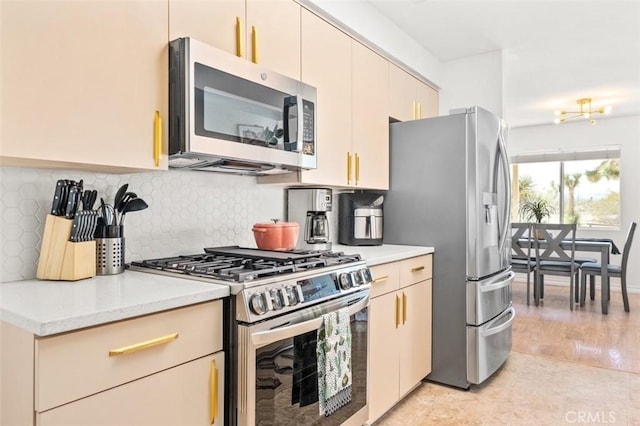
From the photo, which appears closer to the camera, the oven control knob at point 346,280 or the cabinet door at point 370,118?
the oven control knob at point 346,280

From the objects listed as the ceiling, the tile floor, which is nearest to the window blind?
the ceiling

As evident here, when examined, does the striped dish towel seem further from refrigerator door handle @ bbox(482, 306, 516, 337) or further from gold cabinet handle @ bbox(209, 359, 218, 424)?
refrigerator door handle @ bbox(482, 306, 516, 337)

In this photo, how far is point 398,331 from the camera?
234 cm

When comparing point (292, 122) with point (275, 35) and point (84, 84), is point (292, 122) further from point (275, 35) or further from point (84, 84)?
point (84, 84)

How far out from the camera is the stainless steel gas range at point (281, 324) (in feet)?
4.39

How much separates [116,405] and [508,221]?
2662mm

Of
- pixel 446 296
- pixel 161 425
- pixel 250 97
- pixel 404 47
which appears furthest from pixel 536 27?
pixel 161 425

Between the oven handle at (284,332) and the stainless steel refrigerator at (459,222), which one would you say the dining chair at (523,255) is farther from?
the oven handle at (284,332)

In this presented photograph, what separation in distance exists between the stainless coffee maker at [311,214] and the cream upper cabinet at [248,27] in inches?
26.8

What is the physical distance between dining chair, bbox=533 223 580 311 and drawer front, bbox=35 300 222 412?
4.71 metres

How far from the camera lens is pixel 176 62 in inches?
60.5

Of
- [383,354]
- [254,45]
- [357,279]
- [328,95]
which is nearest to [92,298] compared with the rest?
[357,279]

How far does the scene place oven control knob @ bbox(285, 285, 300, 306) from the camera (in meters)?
1.46

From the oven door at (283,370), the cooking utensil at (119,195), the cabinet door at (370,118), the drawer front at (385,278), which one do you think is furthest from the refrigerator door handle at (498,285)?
the cooking utensil at (119,195)
